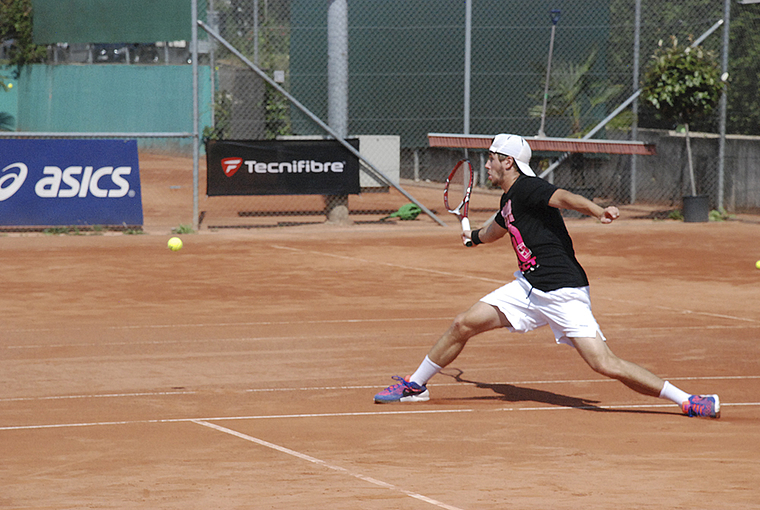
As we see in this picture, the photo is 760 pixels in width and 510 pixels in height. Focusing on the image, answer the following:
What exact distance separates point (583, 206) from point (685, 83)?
13020mm

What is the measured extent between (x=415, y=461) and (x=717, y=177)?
14.9m

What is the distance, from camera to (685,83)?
17.1m

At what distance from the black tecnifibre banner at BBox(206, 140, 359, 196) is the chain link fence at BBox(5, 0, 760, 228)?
0.89 meters

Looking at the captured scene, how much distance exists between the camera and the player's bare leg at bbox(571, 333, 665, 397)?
5.62 m

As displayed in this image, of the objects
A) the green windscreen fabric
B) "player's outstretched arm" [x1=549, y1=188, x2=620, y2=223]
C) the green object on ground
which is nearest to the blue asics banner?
the green object on ground

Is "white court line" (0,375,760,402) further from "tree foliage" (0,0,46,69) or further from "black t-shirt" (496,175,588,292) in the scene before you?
"tree foliage" (0,0,46,69)

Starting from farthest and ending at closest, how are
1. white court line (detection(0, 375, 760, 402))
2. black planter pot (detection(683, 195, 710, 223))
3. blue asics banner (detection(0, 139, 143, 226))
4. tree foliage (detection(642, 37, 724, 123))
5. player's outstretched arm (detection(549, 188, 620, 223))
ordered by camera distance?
1. black planter pot (detection(683, 195, 710, 223))
2. tree foliage (detection(642, 37, 724, 123))
3. blue asics banner (detection(0, 139, 143, 226))
4. white court line (detection(0, 375, 760, 402))
5. player's outstretched arm (detection(549, 188, 620, 223))

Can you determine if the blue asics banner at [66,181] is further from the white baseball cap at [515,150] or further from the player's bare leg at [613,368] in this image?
the player's bare leg at [613,368]

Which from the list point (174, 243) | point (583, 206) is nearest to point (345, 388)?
point (583, 206)

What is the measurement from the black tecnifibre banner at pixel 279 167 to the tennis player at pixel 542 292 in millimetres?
10683

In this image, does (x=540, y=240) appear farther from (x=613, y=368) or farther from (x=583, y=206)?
(x=613, y=368)

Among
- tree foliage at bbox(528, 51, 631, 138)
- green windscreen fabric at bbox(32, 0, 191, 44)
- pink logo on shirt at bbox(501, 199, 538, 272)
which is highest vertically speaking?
green windscreen fabric at bbox(32, 0, 191, 44)

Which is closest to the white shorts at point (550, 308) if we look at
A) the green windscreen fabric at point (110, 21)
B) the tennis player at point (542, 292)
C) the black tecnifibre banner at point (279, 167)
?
the tennis player at point (542, 292)

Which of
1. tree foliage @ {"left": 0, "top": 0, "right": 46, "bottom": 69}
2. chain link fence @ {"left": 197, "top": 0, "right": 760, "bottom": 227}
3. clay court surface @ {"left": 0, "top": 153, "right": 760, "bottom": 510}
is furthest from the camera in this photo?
tree foliage @ {"left": 0, "top": 0, "right": 46, "bottom": 69}
